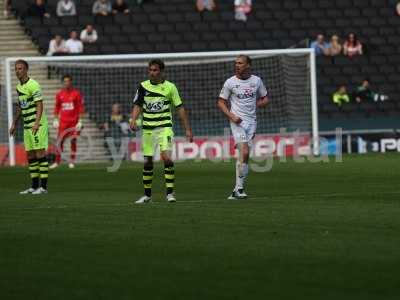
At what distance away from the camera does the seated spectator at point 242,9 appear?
40.8 metres

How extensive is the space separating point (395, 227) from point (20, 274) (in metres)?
4.40

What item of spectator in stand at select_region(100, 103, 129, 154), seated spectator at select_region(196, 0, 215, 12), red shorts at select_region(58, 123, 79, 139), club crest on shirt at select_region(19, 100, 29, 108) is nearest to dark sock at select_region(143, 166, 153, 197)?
club crest on shirt at select_region(19, 100, 29, 108)

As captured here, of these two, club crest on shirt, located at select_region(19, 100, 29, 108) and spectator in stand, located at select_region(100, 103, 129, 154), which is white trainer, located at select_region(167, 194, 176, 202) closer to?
club crest on shirt, located at select_region(19, 100, 29, 108)

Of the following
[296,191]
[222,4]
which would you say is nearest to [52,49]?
[222,4]

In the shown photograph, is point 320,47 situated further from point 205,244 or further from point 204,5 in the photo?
point 205,244

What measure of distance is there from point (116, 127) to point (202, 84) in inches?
108

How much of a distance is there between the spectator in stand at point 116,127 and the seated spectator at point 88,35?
4.45 m

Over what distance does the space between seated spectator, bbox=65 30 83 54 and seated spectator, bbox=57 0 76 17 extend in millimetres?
2130

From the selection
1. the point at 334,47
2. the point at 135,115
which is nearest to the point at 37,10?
the point at 334,47

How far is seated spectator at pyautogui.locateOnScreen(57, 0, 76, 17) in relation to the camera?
39.3 m

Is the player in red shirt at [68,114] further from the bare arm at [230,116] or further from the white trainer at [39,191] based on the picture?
the bare arm at [230,116]

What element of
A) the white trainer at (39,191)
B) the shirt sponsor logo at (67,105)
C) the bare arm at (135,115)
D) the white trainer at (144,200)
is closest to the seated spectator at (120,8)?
the shirt sponsor logo at (67,105)

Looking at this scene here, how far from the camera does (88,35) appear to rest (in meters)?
38.1

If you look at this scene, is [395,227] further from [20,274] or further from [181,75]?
[181,75]
